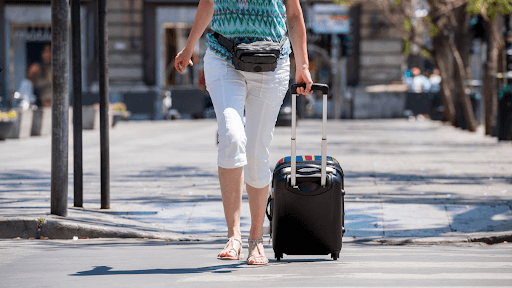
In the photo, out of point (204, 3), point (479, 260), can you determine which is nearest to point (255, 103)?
point (204, 3)

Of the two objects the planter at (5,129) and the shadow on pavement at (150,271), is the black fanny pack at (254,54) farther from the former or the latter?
the planter at (5,129)

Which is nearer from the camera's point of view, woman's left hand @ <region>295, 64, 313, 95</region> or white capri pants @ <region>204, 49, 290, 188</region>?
white capri pants @ <region>204, 49, 290, 188</region>

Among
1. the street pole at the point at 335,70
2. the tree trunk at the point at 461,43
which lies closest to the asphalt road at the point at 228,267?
the tree trunk at the point at 461,43

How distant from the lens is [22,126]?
16844 mm

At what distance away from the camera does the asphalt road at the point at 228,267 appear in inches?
160

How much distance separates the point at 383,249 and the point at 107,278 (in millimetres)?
1931

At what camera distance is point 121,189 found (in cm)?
801

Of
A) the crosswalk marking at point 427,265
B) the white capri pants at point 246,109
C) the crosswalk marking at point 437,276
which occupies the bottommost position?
the crosswalk marking at point 427,265

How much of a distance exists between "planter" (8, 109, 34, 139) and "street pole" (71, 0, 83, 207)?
1044 cm

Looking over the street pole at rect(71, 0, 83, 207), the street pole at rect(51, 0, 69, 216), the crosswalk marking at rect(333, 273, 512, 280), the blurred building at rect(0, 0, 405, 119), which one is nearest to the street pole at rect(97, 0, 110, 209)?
the street pole at rect(71, 0, 83, 207)

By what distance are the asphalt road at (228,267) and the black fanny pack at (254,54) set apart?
1.09 metres

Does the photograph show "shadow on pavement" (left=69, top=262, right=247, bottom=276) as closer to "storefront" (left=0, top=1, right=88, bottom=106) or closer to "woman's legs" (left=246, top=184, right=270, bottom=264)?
"woman's legs" (left=246, top=184, right=270, bottom=264)

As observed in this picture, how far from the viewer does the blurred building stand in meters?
29.6

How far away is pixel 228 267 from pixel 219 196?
307cm
